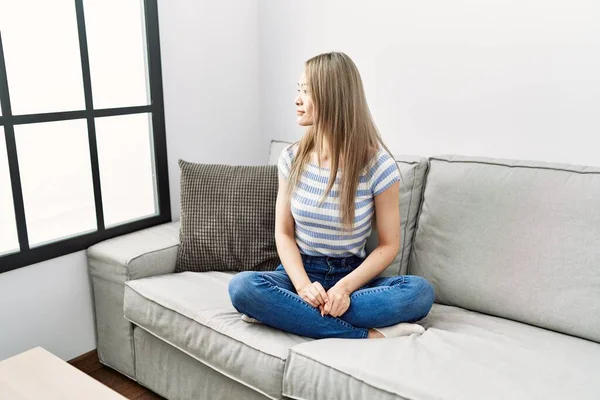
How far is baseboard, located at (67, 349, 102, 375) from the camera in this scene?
2.15m

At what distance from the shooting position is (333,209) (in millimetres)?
1659

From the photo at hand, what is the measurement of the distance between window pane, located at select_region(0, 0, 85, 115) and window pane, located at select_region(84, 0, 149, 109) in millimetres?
79

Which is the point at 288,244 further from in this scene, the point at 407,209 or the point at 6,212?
the point at 6,212

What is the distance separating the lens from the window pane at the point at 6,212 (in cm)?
189

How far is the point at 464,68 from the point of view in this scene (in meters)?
2.08

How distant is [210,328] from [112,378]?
0.72 metres

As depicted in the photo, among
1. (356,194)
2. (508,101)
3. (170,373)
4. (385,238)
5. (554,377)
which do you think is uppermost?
(508,101)

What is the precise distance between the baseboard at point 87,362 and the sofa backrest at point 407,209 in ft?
3.78

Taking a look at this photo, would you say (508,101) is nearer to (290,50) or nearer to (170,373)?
(290,50)

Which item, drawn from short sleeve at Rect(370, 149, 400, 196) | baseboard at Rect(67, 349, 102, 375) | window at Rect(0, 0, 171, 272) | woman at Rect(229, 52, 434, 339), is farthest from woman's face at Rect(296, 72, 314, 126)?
baseboard at Rect(67, 349, 102, 375)

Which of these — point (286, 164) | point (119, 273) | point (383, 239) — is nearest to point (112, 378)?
point (119, 273)

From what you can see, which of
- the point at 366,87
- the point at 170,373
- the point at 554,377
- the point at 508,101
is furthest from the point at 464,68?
the point at 170,373

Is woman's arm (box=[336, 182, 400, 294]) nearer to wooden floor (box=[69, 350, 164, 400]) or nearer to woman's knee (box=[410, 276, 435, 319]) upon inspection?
woman's knee (box=[410, 276, 435, 319])

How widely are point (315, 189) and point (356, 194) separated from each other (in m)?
0.13
